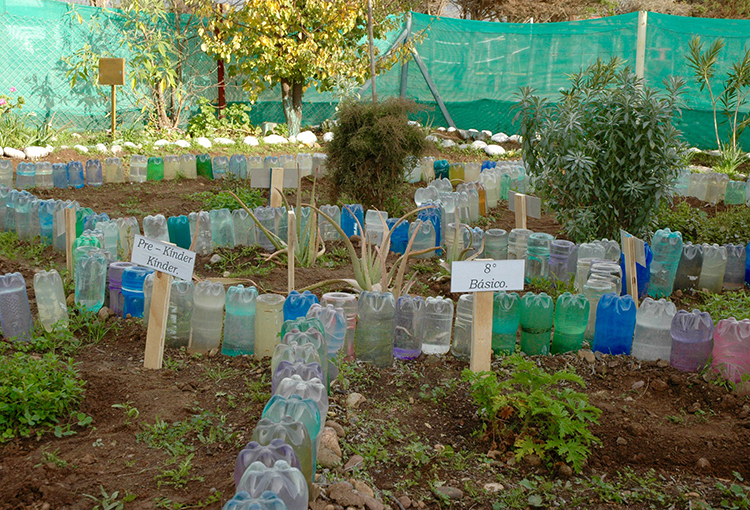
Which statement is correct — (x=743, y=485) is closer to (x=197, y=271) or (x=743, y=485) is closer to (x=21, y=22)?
(x=197, y=271)

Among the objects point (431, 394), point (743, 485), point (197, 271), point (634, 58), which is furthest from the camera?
point (634, 58)

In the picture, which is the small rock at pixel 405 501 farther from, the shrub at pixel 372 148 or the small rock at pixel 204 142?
the small rock at pixel 204 142

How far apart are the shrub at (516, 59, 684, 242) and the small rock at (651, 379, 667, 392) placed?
192cm

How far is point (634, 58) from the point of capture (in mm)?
10766

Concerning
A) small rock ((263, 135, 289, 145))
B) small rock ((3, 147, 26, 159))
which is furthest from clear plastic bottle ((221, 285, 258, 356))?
small rock ((263, 135, 289, 145))

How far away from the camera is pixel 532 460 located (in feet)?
8.38

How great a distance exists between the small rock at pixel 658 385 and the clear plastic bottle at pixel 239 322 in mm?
1852

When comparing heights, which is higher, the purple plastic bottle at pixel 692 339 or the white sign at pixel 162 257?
the white sign at pixel 162 257

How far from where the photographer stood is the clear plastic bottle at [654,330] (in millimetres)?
3350

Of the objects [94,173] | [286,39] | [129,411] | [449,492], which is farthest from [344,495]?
[286,39]

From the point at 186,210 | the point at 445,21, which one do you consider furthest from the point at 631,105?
the point at 445,21

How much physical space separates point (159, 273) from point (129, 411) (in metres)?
0.66

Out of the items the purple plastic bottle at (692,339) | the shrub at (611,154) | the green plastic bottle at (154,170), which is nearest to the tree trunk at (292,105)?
the green plastic bottle at (154,170)

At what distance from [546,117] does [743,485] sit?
3266 mm
